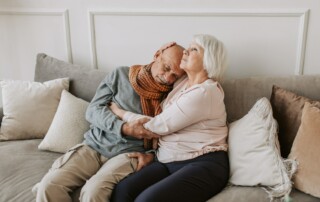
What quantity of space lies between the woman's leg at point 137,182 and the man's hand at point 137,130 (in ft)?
0.49

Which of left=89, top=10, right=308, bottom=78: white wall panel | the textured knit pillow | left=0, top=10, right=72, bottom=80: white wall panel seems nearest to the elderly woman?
the textured knit pillow

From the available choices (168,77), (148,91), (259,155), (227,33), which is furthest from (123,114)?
(227,33)

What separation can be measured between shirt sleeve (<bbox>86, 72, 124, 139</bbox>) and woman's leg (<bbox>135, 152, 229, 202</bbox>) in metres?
0.35

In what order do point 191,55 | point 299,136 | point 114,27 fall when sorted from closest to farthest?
point 299,136
point 191,55
point 114,27

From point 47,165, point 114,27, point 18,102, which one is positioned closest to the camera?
point 47,165

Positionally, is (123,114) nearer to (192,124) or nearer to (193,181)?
(192,124)

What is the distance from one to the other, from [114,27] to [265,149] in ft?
4.21

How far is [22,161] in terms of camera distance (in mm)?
2004

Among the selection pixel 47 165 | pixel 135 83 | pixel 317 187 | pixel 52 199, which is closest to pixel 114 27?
pixel 135 83

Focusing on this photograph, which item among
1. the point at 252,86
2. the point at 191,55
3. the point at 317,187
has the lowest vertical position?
the point at 317,187

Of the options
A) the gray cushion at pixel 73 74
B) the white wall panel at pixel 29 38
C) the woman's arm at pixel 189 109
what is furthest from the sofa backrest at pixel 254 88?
the white wall panel at pixel 29 38

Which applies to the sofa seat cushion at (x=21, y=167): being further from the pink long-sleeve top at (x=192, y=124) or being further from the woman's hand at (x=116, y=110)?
the pink long-sleeve top at (x=192, y=124)

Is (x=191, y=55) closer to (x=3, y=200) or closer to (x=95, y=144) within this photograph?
(x=95, y=144)

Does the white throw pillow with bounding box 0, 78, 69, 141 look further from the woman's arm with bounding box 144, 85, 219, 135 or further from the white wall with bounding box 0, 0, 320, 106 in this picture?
the woman's arm with bounding box 144, 85, 219, 135
